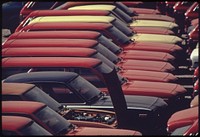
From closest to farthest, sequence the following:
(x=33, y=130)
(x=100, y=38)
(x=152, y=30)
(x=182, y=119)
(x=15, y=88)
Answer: (x=33, y=130)
(x=182, y=119)
(x=15, y=88)
(x=100, y=38)
(x=152, y=30)

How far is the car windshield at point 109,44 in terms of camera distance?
1833 centimetres

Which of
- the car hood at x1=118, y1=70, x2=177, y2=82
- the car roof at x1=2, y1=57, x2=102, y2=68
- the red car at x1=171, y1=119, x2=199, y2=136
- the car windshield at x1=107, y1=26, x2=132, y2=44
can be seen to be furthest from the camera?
the car windshield at x1=107, y1=26, x2=132, y2=44

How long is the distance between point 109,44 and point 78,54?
2369mm

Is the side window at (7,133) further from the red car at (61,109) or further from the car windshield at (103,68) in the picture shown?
the car windshield at (103,68)

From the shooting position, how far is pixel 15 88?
1355 centimetres

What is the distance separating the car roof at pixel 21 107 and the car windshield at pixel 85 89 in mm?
1971

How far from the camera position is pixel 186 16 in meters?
24.0

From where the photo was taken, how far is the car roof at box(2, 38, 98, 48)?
1719 cm

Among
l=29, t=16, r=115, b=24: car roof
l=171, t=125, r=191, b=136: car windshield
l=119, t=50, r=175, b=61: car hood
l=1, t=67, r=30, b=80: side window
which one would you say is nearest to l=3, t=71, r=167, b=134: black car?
l=1, t=67, r=30, b=80: side window

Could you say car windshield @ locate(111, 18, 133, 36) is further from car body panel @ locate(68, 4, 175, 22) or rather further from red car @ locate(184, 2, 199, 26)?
red car @ locate(184, 2, 199, 26)

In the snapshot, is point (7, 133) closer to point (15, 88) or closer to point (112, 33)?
point (15, 88)

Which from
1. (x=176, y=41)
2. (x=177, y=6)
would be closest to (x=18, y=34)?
(x=176, y=41)

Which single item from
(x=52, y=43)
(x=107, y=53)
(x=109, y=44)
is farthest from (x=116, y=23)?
(x=52, y=43)

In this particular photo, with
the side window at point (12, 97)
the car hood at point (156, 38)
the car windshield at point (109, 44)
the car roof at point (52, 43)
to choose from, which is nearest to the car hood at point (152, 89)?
the car roof at point (52, 43)
